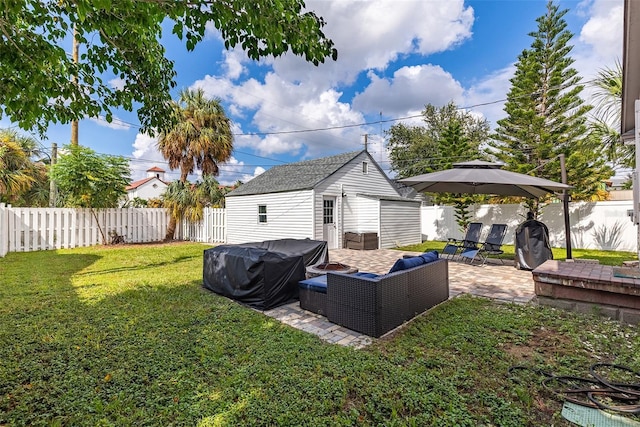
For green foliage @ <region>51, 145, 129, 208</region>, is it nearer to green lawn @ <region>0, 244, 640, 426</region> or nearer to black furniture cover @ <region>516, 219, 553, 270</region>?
green lawn @ <region>0, 244, 640, 426</region>

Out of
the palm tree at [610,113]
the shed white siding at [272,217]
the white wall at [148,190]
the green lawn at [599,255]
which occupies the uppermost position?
the white wall at [148,190]

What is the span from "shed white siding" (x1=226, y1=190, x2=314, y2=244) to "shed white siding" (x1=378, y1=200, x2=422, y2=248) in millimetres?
3162

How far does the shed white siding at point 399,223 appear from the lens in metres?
12.3

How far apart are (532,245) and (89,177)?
45.8ft

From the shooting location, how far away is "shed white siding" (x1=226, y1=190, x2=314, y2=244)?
36.8 feet

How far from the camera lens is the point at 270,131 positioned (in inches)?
Answer: 736

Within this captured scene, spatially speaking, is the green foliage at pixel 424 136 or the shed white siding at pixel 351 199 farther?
the green foliage at pixel 424 136

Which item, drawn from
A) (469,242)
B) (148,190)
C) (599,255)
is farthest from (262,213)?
(148,190)

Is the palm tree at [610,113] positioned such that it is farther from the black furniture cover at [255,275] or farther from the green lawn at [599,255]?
the black furniture cover at [255,275]

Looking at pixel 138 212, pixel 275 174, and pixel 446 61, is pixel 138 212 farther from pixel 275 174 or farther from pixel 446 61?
pixel 446 61

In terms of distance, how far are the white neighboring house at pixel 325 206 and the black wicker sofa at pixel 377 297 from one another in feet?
22.2

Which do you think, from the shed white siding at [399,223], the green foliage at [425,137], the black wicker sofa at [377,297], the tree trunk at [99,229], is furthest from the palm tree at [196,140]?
the green foliage at [425,137]

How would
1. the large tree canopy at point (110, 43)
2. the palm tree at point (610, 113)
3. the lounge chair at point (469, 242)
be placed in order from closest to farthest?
the large tree canopy at point (110, 43), the palm tree at point (610, 113), the lounge chair at point (469, 242)

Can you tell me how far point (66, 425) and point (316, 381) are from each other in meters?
1.75
